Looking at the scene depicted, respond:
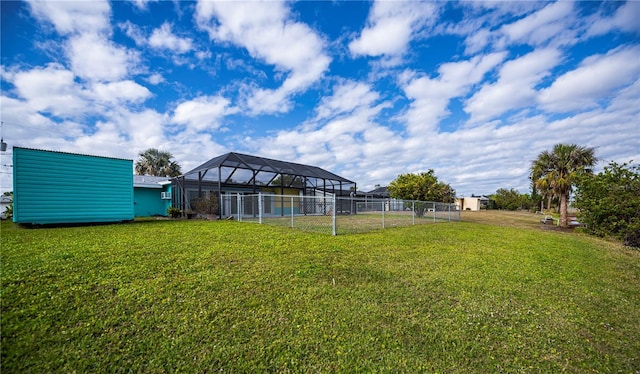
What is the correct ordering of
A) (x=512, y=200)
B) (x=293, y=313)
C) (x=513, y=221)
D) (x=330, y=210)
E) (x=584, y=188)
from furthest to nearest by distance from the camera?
(x=512, y=200) < (x=513, y=221) < (x=330, y=210) < (x=584, y=188) < (x=293, y=313)

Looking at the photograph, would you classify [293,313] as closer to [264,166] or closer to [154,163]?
[264,166]

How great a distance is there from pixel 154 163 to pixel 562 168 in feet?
116

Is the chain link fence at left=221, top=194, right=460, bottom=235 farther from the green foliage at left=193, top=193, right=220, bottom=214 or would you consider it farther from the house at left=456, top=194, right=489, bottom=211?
the house at left=456, top=194, right=489, bottom=211

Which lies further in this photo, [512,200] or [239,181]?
[512,200]

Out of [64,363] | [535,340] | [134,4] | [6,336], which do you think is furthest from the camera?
[134,4]

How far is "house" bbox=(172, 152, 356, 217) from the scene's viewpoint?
14.1m

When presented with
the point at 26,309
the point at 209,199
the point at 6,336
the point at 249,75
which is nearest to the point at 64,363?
the point at 6,336

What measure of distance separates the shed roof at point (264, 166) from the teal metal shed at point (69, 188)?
184 inches

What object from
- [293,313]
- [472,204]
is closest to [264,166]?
[293,313]

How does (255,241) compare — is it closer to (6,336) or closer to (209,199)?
(6,336)

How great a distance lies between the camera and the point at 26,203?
321 inches

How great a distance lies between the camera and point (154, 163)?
2569 cm

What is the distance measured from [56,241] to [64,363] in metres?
5.19

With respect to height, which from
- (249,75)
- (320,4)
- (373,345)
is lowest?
(373,345)
